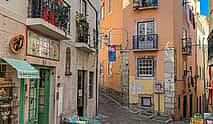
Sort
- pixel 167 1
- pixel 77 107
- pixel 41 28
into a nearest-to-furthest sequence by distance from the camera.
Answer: pixel 41 28 → pixel 77 107 → pixel 167 1

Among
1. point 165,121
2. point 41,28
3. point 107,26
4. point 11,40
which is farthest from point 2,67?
point 107,26

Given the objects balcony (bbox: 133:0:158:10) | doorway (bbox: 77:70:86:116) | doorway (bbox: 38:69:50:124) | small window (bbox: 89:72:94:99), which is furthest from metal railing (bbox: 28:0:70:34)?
balcony (bbox: 133:0:158:10)

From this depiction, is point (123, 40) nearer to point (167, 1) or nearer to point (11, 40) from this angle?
point (167, 1)

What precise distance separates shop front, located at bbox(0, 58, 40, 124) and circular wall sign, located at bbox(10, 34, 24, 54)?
12.5 inches

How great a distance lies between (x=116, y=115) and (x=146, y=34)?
23.5 ft

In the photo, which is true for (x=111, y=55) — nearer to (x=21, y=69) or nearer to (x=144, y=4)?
(x=144, y=4)

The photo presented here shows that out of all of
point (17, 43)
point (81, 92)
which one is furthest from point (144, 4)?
point (17, 43)

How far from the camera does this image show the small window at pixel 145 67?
61.6 ft

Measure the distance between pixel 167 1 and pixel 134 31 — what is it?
3.52m

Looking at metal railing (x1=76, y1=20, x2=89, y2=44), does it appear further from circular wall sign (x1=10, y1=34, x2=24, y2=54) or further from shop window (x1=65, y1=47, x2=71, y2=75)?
circular wall sign (x1=10, y1=34, x2=24, y2=54)

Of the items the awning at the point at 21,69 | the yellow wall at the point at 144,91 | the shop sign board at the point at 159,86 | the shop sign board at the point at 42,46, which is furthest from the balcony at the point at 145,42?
the awning at the point at 21,69

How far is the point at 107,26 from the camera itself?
26016 millimetres

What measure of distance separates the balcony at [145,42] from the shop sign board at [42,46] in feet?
35.6

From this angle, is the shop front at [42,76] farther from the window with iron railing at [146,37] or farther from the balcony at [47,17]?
the window with iron railing at [146,37]
